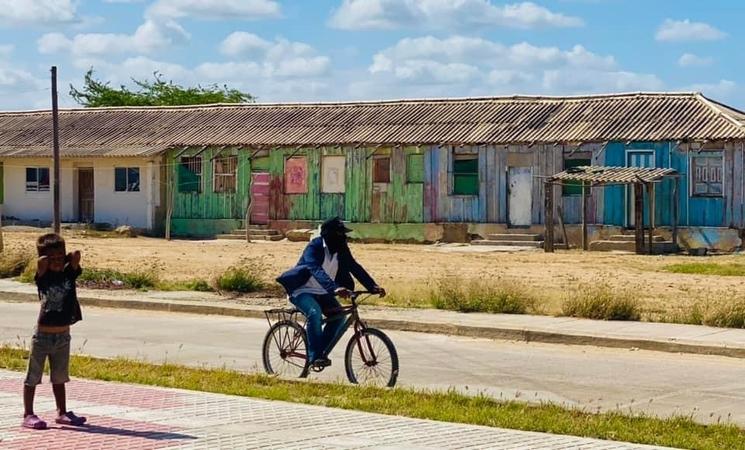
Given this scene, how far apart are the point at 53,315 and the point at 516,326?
878 centimetres

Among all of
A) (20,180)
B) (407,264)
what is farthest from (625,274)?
(20,180)

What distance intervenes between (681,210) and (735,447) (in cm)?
2968

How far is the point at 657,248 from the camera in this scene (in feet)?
121

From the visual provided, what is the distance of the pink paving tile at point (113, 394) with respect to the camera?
34.9 ft

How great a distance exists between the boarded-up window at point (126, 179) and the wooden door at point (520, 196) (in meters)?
14.1

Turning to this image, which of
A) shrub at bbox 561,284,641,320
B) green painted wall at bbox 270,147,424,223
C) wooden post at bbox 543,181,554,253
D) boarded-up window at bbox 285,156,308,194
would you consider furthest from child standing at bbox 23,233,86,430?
boarded-up window at bbox 285,156,308,194

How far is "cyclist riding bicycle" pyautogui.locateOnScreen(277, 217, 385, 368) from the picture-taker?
12109 mm

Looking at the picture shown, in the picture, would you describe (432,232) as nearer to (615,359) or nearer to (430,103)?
(430,103)

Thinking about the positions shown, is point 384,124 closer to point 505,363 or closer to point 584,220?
point 584,220

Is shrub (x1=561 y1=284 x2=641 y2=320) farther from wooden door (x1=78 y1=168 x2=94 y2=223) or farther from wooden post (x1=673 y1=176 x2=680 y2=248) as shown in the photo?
wooden door (x1=78 y1=168 x2=94 y2=223)

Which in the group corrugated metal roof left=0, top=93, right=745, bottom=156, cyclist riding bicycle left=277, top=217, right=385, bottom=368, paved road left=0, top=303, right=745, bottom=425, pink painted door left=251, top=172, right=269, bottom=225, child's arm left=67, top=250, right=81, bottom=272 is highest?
corrugated metal roof left=0, top=93, right=745, bottom=156

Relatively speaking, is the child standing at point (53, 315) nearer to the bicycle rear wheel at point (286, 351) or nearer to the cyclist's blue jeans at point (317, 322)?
the cyclist's blue jeans at point (317, 322)

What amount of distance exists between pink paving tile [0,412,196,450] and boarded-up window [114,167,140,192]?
38526 millimetres

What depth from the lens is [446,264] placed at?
31.7m
